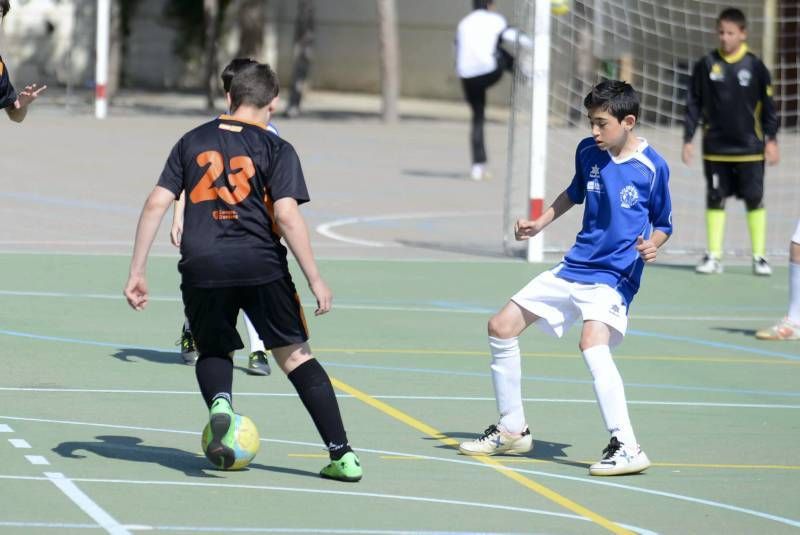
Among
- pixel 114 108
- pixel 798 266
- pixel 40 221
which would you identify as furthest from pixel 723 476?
pixel 114 108

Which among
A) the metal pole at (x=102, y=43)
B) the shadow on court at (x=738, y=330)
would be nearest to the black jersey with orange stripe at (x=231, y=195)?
the shadow on court at (x=738, y=330)

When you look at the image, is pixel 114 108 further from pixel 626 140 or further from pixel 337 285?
pixel 626 140

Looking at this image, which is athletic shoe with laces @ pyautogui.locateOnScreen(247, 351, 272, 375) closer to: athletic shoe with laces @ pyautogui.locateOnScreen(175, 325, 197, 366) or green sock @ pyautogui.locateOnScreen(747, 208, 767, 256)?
athletic shoe with laces @ pyautogui.locateOnScreen(175, 325, 197, 366)

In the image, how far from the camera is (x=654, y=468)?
810 cm

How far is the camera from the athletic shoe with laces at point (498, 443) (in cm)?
818

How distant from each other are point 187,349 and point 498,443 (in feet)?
9.46

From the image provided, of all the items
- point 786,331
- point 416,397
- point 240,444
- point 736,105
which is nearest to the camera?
point 240,444

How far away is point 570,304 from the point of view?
8.13 metres

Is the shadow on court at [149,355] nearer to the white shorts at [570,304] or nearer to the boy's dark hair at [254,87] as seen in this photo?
the white shorts at [570,304]

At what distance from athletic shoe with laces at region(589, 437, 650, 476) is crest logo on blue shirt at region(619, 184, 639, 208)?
1101 mm

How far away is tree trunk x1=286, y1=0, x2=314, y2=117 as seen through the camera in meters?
33.6

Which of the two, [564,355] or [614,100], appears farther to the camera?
[564,355]

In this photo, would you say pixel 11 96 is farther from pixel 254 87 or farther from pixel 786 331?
pixel 786 331

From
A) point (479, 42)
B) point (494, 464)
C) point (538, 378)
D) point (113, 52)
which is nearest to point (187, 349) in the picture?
point (538, 378)
